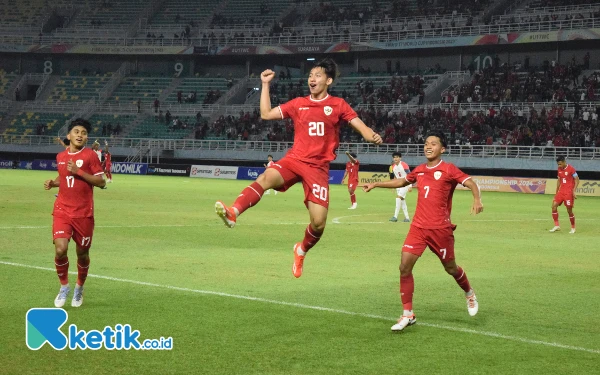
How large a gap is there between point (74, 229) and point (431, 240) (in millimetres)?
4371

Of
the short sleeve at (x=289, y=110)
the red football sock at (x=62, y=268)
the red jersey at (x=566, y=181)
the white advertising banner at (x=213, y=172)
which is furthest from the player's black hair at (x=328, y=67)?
the white advertising banner at (x=213, y=172)

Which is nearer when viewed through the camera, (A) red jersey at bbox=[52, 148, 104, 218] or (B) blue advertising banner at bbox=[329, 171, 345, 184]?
(A) red jersey at bbox=[52, 148, 104, 218]

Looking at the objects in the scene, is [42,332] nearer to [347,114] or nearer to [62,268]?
[62,268]

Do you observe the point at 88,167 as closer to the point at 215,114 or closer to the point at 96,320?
the point at 96,320

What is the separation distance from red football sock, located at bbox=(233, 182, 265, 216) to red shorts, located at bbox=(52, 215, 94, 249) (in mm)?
2122

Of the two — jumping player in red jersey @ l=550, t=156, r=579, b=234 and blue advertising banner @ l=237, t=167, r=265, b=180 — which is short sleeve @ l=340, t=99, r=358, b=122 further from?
blue advertising banner @ l=237, t=167, r=265, b=180

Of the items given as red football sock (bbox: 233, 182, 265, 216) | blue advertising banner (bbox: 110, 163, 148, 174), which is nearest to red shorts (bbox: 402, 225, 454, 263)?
red football sock (bbox: 233, 182, 265, 216)

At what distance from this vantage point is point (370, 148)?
195 ft

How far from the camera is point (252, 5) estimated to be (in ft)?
265

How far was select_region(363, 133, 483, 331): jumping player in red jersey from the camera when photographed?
9.95 m

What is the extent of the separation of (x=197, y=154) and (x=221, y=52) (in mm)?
13981

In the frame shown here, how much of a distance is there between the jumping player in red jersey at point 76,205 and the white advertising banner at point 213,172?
50745mm

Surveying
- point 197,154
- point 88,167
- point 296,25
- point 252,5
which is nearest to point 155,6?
point 252,5

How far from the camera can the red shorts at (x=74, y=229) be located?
10.5m
